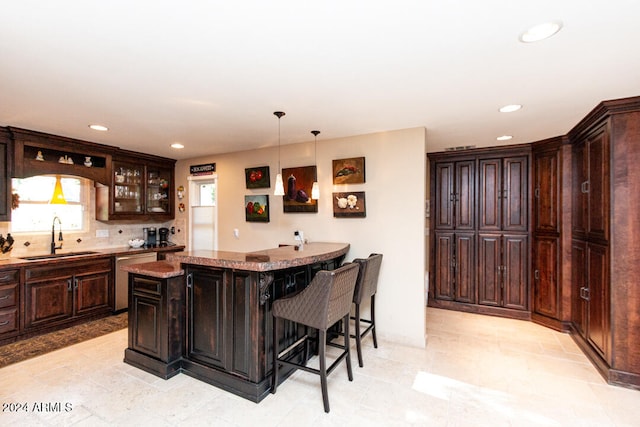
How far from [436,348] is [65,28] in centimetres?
389

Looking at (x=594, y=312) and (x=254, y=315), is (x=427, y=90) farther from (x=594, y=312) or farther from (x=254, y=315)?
(x=594, y=312)

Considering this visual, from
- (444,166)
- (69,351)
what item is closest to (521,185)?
(444,166)

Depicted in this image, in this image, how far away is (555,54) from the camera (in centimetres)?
182

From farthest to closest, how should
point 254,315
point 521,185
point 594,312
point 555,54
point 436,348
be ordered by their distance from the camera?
point 521,185 < point 436,348 < point 594,312 < point 254,315 < point 555,54

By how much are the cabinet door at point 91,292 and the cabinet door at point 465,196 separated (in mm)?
4996

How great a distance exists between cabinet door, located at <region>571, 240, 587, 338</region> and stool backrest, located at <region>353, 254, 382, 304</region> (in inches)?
85.6

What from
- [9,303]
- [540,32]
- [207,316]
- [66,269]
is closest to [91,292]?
[66,269]

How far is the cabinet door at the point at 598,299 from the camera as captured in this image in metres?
2.73

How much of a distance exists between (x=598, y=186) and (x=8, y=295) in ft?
20.0

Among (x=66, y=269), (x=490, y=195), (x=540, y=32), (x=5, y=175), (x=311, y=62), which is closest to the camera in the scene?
(x=540, y=32)

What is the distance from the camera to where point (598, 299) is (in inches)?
114

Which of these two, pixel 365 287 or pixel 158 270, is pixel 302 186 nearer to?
pixel 365 287

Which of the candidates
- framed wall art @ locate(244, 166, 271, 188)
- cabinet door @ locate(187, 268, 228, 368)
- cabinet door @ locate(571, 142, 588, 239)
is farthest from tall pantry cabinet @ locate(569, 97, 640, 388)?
framed wall art @ locate(244, 166, 271, 188)

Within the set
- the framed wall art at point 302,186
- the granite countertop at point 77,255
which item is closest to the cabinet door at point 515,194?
the framed wall art at point 302,186
